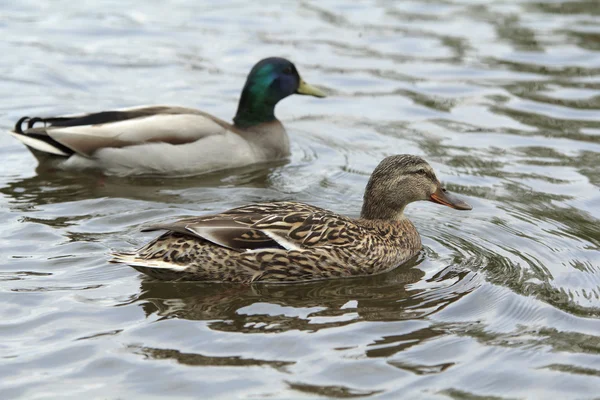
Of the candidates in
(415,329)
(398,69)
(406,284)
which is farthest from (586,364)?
(398,69)

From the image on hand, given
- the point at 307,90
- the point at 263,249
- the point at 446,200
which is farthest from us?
the point at 307,90

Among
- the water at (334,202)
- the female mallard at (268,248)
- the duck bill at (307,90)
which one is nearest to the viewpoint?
the water at (334,202)

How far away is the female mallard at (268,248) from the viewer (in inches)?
322

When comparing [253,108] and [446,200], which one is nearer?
[446,200]

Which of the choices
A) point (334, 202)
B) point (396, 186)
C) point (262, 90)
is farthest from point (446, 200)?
point (262, 90)

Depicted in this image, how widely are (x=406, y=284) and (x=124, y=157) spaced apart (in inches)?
169

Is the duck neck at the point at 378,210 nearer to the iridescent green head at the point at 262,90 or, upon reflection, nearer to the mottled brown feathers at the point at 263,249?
the mottled brown feathers at the point at 263,249

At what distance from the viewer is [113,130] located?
11695mm

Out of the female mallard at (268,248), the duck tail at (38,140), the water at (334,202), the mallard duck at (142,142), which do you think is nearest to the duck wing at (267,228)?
the female mallard at (268,248)

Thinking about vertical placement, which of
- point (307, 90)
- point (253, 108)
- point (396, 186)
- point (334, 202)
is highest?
point (307, 90)

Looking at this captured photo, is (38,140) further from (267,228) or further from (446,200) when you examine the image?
(446,200)

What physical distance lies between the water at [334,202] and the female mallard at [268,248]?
0.14 meters

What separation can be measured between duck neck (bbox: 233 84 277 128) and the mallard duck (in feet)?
1.48

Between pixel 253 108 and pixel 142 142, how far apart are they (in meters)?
1.59
